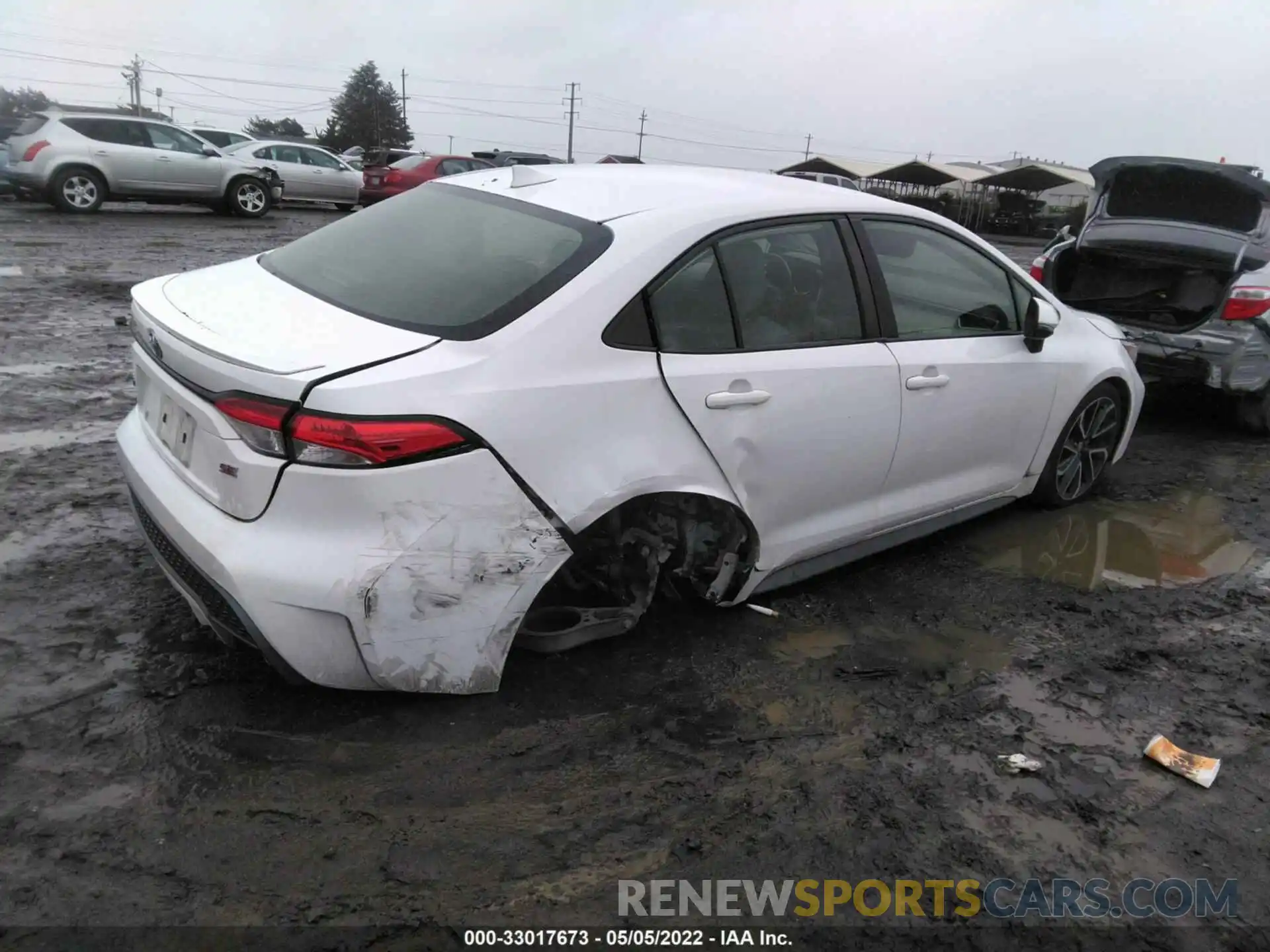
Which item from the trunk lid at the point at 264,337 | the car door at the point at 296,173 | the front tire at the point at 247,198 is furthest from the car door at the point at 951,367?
the car door at the point at 296,173

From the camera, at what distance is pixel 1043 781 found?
2812 mm

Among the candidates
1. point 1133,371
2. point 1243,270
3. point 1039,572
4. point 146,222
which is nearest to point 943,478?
point 1039,572

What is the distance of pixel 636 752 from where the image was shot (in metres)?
2.77

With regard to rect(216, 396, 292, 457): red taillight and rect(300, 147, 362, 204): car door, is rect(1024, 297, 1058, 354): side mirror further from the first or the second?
rect(300, 147, 362, 204): car door

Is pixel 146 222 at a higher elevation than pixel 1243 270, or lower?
lower

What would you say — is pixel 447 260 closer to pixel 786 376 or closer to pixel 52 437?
pixel 786 376

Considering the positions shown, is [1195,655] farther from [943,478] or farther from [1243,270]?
[1243,270]

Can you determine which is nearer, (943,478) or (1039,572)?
(943,478)

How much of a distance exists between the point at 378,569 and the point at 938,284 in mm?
2564

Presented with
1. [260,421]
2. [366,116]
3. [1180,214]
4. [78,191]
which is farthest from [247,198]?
[366,116]

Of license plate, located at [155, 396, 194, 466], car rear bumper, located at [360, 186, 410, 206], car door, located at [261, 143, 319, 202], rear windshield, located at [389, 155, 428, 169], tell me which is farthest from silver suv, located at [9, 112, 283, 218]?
license plate, located at [155, 396, 194, 466]

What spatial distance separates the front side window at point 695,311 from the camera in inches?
117

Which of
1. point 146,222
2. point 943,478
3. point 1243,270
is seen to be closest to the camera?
point 943,478

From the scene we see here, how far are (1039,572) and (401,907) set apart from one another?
317cm
